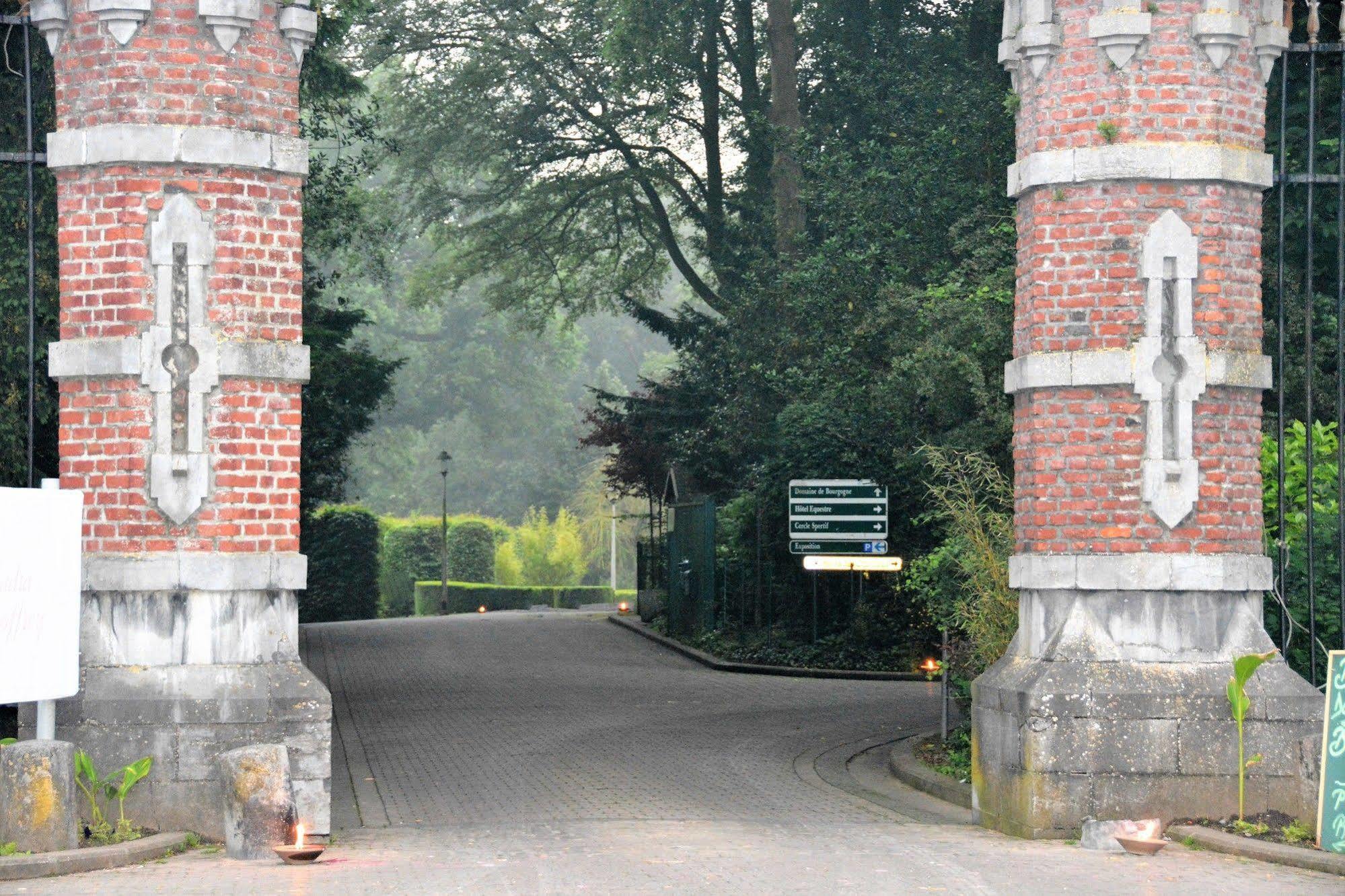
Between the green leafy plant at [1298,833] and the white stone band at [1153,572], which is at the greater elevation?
the white stone band at [1153,572]

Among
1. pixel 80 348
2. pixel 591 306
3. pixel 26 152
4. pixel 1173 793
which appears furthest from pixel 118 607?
pixel 591 306

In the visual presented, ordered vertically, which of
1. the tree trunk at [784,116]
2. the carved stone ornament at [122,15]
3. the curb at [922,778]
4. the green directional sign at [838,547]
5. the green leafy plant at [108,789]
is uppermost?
the tree trunk at [784,116]

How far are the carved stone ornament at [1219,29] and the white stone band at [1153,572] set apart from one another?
9.98 feet

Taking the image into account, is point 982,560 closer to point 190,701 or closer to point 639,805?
point 639,805

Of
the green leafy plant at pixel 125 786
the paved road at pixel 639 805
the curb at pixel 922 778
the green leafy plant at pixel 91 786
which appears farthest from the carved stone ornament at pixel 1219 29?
the green leafy plant at pixel 91 786

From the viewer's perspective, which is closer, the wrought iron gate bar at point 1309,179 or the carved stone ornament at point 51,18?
the carved stone ornament at point 51,18

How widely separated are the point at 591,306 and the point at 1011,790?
29.8m

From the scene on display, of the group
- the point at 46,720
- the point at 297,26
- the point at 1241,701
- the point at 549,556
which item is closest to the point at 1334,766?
the point at 1241,701

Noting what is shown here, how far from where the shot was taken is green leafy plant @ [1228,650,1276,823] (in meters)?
10.6

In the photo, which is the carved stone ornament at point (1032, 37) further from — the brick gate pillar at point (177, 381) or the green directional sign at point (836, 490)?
the green directional sign at point (836, 490)

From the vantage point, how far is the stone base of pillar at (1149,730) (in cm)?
1084

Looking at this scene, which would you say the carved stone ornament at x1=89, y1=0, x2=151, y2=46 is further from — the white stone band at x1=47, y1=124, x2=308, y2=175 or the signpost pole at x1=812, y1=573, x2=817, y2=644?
the signpost pole at x1=812, y1=573, x2=817, y2=644

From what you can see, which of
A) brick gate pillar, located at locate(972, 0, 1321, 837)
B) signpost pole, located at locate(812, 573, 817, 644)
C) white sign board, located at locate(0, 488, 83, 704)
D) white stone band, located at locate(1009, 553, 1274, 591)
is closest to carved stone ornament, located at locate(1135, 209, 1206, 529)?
brick gate pillar, located at locate(972, 0, 1321, 837)

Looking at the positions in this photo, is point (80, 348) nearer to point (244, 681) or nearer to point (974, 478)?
point (244, 681)
